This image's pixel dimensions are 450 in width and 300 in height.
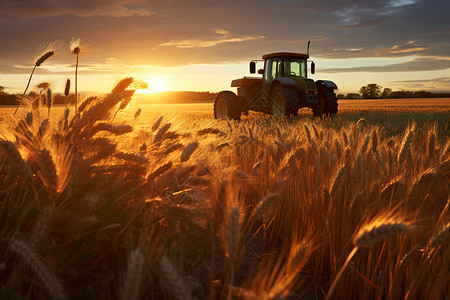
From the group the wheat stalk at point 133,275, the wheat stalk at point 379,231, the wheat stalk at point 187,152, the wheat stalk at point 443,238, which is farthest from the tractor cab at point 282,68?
the wheat stalk at point 133,275

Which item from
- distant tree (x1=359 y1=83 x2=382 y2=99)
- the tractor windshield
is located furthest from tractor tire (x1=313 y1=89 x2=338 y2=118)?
distant tree (x1=359 y1=83 x2=382 y2=99)

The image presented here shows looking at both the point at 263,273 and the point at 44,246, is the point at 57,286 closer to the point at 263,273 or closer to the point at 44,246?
the point at 44,246

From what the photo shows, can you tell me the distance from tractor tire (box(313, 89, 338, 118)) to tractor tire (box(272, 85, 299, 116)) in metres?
1.17

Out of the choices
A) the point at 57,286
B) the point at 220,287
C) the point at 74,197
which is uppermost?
the point at 74,197

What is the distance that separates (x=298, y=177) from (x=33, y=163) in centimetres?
160

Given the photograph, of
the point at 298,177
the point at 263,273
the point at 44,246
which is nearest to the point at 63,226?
the point at 44,246

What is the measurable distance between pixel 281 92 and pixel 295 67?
2112 millimetres

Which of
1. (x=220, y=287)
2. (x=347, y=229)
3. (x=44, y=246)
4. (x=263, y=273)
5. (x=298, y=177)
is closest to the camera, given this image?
(x=263, y=273)

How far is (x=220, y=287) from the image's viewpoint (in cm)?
122

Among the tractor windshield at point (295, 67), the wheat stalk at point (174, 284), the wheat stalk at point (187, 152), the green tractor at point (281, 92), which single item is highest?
the tractor windshield at point (295, 67)

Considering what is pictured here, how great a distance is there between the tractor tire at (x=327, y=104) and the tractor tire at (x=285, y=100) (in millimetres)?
1172

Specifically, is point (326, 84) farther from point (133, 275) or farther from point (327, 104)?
point (133, 275)

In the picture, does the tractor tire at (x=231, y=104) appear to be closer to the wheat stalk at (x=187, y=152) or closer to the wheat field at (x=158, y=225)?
the wheat field at (x=158, y=225)

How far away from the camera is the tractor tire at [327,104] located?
1064 cm
